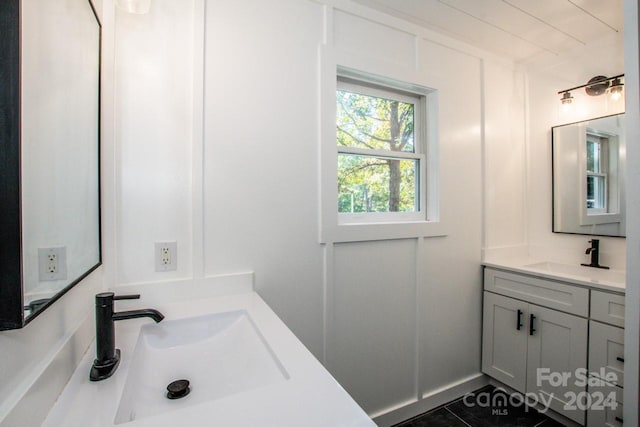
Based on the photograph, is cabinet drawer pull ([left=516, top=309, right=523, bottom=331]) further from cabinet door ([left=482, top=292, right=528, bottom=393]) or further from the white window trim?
the white window trim

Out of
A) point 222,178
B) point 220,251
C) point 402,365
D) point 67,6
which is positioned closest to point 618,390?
point 402,365

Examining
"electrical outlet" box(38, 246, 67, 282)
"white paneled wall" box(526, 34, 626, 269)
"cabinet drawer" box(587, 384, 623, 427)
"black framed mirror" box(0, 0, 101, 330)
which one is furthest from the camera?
"white paneled wall" box(526, 34, 626, 269)

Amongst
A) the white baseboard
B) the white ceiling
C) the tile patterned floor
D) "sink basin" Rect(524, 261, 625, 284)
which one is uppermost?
the white ceiling

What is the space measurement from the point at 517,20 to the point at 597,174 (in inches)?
46.2

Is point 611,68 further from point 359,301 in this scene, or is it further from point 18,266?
point 18,266

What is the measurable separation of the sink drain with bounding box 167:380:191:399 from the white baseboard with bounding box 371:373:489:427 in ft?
4.41

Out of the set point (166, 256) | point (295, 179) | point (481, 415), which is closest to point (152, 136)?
point (166, 256)

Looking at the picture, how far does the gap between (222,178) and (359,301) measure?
1.02 m

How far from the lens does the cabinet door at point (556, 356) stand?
1.59m

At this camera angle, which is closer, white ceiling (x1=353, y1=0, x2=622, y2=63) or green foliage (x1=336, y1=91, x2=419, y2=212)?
white ceiling (x1=353, y1=0, x2=622, y2=63)

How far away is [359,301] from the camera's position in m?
1.65

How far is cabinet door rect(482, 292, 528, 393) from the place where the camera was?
6.10 ft

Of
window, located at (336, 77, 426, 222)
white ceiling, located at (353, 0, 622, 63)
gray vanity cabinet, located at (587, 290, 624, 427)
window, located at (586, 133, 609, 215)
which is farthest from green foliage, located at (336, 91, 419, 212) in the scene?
window, located at (586, 133, 609, 215)

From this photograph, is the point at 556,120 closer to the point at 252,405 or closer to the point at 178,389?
the point at 252,405
